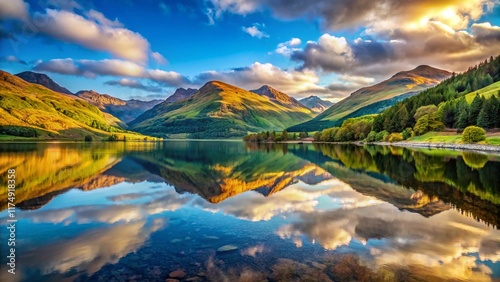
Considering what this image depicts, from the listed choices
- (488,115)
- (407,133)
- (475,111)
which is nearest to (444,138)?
(488,115)

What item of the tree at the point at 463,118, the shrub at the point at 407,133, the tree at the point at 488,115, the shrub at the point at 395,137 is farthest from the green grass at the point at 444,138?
the tree at the point at 488,115

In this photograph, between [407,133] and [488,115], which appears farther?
[407,133]

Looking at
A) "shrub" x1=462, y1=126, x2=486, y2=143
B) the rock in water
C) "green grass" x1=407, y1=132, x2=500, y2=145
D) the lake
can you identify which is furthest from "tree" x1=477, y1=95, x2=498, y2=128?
the rock in water

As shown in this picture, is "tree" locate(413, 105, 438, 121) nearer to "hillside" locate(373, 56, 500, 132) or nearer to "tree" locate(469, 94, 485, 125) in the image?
"hillside" locate(373, 56, 500, 132)

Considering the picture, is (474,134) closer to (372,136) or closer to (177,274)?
(372,136)

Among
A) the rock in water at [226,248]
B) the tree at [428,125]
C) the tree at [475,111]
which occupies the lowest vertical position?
the rock in water at [226,248]

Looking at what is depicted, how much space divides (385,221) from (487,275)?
7.92 m

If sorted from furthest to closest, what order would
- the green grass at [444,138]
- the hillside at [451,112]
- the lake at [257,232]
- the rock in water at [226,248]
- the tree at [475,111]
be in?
the tree at [475,111], the hillside at [451,112], the green grass at [444,138], the rock in water at [226,248], the lake at [257,232]

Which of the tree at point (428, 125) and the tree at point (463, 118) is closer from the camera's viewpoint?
the tree at point (463, 118)

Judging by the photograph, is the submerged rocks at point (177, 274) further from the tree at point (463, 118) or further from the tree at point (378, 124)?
the tree at point (378, 124)

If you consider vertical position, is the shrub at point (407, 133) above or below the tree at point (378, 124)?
below

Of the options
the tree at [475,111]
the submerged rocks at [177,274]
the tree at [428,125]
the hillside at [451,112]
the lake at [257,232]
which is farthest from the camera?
the tree at [428,125]

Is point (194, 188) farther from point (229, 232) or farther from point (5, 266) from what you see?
point (5, 266)

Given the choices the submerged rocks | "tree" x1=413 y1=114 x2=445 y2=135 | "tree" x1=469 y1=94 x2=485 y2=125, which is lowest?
the submerged rocks
